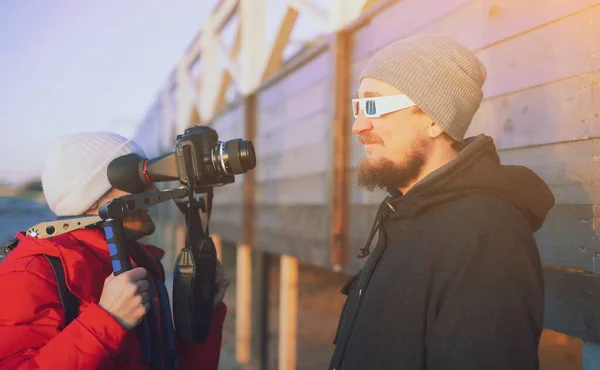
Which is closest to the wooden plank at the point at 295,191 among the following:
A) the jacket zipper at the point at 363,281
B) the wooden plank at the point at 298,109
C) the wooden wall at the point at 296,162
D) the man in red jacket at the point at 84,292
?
the wooden wall at the point at 296,162

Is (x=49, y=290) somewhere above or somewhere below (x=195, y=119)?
below

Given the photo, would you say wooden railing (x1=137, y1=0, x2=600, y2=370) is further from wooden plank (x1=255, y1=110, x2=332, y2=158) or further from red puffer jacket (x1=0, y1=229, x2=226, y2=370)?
red puffer jacket (x1=0, y1=229, x2=226, y2=370)

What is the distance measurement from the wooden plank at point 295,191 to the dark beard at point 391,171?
1.94 meters

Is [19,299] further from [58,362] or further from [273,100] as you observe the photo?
[273,100]

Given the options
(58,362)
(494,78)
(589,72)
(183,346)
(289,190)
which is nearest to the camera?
(58,362)

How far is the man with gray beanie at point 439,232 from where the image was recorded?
3.82ft

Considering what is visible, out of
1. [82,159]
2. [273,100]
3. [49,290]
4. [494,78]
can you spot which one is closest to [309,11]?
[273,100]

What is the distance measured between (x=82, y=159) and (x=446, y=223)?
116cm

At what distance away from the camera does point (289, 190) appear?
4.52 m

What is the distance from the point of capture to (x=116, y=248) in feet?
5.32

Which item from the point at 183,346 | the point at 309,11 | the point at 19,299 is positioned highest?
the point at 309,11

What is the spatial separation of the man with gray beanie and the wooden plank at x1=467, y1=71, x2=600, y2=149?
0.38 m

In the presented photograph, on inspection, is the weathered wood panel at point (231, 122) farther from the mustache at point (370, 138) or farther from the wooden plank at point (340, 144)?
the mustache at point (370, 138)

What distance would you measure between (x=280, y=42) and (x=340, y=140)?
5.12ft
